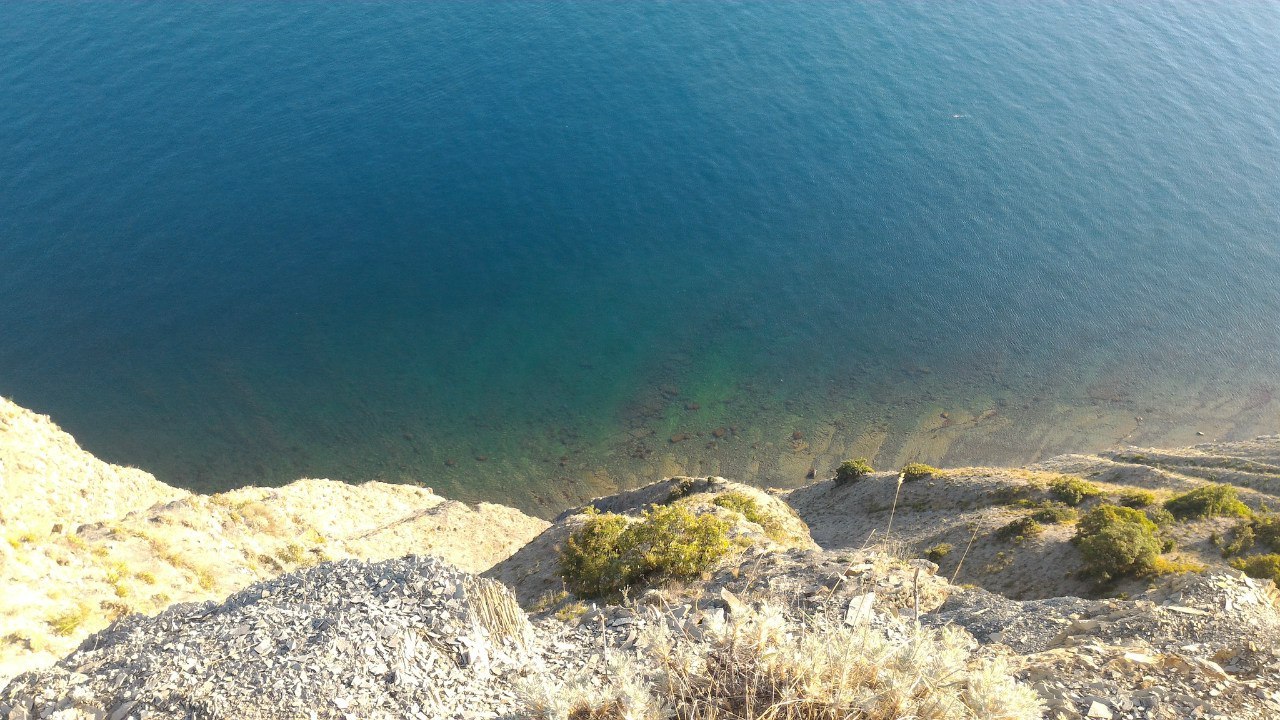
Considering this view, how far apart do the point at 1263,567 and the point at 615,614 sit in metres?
20.1

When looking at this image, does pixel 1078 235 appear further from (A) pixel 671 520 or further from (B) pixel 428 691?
(B) pixel 428 691

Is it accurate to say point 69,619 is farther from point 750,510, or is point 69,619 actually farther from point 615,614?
point 750,510

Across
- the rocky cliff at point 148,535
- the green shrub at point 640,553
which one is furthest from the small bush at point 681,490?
the green shrub at point 640,553

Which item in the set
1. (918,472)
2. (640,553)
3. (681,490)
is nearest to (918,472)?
(918,472)

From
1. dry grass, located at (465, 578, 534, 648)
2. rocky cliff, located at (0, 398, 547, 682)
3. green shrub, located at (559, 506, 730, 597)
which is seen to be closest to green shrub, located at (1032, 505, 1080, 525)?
green shrub, located at (559, 506, 730, 597)

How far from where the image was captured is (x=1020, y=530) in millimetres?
29219

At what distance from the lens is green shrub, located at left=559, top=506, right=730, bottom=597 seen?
21.8 metres

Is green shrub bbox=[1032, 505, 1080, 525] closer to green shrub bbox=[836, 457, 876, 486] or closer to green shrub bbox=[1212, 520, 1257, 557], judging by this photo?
green shrub bbox=[1212, 520, 1257, 557]

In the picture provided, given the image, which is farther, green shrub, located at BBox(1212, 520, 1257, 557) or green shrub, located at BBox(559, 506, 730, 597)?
green shrub, located at BBox(1212, 520, 1257, 557)

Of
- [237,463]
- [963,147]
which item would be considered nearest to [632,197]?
[963,147]

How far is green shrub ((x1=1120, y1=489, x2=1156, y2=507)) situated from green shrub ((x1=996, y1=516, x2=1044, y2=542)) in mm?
4332

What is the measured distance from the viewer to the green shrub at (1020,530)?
28.8 metres

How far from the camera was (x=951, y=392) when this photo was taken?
51969 mm

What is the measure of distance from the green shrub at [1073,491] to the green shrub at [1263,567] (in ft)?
23.5
